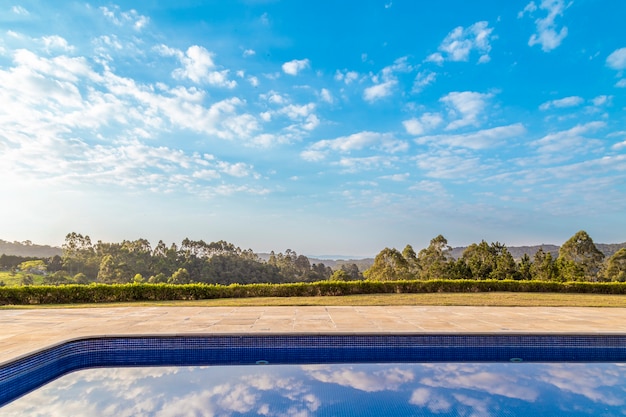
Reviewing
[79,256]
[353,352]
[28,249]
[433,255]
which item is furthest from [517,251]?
[28,249]

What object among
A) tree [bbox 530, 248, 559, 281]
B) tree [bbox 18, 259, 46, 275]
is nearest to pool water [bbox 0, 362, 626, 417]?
tree [bbox 530, 248, 559, 281]

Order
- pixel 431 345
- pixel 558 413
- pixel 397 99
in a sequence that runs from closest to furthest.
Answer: pixel 558 413
pixel 431 345
pixel 397 99

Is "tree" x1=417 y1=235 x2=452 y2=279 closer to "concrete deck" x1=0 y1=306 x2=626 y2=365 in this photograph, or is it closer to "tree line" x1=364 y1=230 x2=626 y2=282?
"tree line" x1=364 y1=230 x2=626 y2=282

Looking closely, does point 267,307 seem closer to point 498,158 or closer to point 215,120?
point 215,120

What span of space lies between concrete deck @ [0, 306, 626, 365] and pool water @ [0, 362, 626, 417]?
0.67 metres

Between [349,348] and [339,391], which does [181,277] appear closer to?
[349,348]

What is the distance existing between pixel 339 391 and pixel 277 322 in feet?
9.11

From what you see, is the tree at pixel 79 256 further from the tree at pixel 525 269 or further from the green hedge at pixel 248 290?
the tree at pixel 525 269

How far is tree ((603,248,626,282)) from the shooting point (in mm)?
27119

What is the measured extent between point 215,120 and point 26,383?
10.1 m

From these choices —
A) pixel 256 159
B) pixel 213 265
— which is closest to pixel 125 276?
pixel 213 265

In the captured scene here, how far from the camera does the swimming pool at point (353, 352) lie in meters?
5.57

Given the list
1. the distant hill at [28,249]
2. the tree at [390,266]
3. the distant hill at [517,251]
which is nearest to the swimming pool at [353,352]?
the distant hill at [517,251]

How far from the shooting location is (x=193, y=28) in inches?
440
